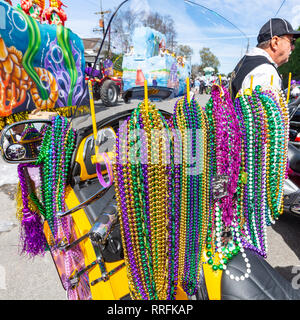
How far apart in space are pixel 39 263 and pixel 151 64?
2170 millimetres

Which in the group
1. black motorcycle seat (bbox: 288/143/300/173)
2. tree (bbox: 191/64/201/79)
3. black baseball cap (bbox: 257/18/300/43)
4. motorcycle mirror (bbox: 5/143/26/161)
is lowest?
black motorcycle seat (bbox: 288/143/300/173)

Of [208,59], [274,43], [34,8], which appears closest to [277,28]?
[274,43]

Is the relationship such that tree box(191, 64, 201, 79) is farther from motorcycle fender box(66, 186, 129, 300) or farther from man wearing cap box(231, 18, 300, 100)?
motorcycle fender box(66, 186, 129, 300)

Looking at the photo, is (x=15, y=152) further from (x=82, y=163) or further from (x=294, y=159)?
(x=294, y=159)

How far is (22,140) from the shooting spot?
1017 millimetres

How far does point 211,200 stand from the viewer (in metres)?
0.87

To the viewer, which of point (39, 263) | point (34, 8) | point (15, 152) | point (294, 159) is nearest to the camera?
point (15, 152)

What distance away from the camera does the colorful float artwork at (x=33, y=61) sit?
4.35 m

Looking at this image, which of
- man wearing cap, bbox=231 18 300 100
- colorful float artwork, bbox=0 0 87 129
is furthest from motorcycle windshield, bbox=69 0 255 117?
colorful float artwork, bbox=0 0 87 129

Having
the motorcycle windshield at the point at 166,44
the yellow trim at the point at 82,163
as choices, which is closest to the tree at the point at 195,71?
the motorcycle windshield at the point at 166,44

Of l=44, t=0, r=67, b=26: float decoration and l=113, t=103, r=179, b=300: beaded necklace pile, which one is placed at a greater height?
l=44, t=0, r=67, b=26: float decoration

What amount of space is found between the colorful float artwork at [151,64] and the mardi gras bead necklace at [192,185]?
9cm

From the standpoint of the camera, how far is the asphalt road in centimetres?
187
